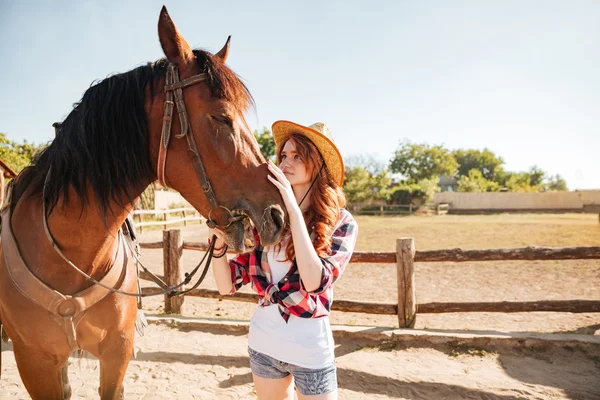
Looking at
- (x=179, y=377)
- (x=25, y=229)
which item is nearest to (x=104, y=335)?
(x=25, y=229)

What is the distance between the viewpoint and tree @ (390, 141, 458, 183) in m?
60.6

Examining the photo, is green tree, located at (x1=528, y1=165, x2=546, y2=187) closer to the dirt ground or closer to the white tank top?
the dirt ground

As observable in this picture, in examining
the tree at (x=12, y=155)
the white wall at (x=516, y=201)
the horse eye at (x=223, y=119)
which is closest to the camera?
the horse eye at (x=223, y=119)

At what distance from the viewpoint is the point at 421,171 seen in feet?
203

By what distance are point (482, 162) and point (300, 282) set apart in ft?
311

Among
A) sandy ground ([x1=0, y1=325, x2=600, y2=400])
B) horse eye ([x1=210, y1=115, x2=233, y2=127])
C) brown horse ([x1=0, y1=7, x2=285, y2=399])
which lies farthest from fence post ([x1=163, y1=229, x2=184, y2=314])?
horse eye ([x1=210, y1=115, x2=233, y2=127])

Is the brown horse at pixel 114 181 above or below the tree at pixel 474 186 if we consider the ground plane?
below

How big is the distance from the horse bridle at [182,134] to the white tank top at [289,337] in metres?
0.39

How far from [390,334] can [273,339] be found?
3429mm

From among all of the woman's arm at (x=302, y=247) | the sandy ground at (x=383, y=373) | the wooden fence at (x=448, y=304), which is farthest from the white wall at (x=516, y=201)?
the woman's arm at (x=302, y=247)

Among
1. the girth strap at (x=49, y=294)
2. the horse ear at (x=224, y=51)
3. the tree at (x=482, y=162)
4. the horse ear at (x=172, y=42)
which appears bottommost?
the girth strap at (x=49, y=294)

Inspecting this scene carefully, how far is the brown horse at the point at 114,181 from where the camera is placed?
1.50 m

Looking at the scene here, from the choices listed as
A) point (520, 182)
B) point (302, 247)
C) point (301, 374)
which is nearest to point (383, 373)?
point (301, 374)

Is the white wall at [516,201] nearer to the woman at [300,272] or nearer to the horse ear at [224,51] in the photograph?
the woman at [300,272]
